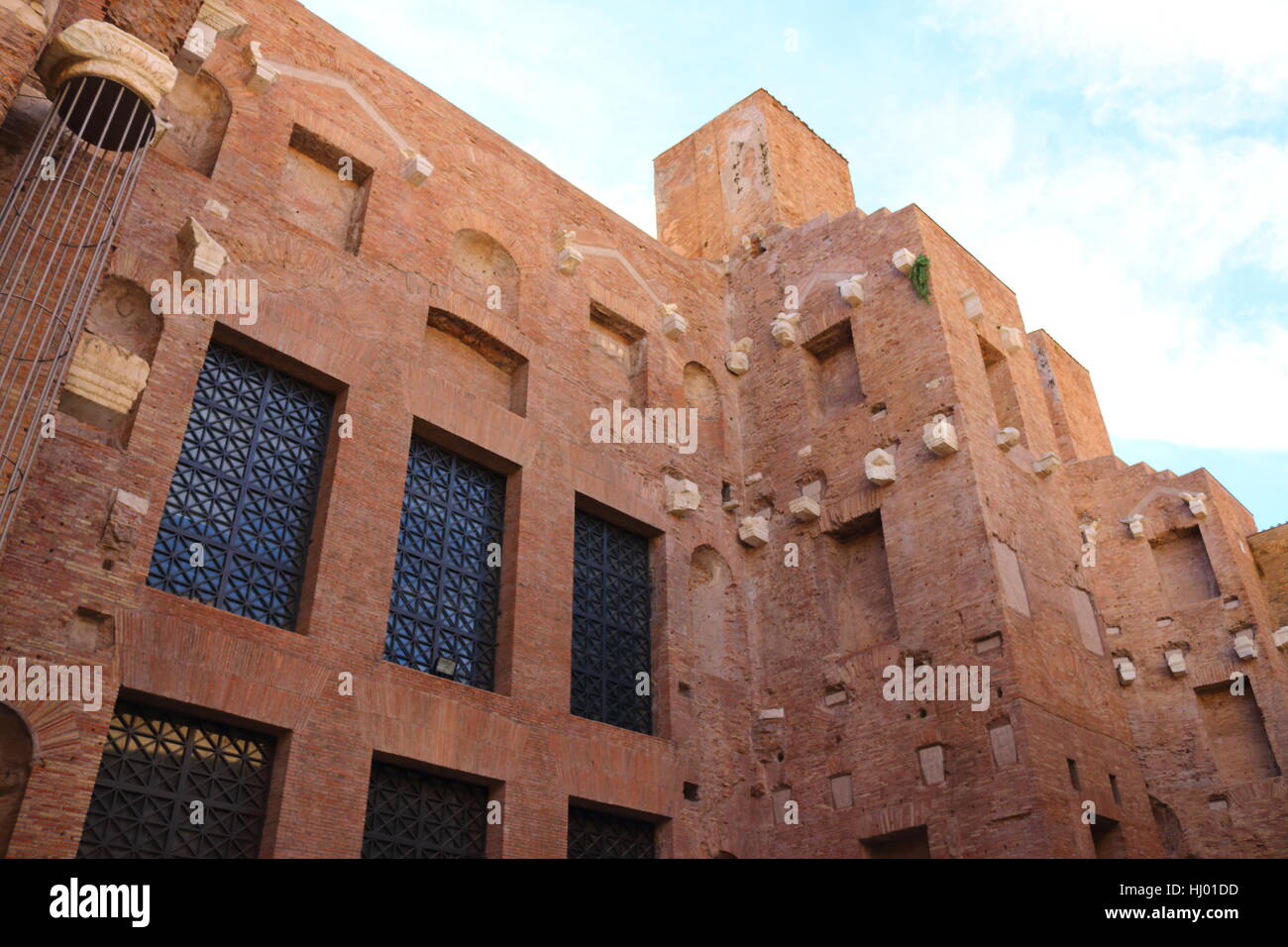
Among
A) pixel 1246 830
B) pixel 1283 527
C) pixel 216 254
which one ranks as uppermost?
pixel 1283 527

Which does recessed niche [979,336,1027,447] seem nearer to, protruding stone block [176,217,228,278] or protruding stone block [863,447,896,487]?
protruding stone block [863,447,896,487]

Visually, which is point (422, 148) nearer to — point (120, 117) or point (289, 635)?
point (120, 117)

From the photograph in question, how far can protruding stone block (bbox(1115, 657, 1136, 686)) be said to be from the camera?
49.6 ft

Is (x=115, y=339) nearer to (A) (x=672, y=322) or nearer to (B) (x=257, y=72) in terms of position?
(B) (x=257, y=72)

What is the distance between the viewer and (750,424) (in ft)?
44.1

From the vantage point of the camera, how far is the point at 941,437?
11008 mm

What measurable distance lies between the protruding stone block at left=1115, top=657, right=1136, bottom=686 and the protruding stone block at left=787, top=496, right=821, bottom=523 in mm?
6005

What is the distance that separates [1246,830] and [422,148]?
12591 mm

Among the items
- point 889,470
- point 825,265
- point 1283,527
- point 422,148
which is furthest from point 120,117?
point 1283,527

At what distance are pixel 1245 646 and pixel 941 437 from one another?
21.7 feet

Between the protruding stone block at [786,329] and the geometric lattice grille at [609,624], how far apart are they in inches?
131

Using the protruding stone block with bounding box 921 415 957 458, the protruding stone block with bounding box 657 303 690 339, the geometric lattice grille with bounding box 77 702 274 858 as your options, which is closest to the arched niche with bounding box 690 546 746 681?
the protruding stone block with bounding box 921 415 957 458

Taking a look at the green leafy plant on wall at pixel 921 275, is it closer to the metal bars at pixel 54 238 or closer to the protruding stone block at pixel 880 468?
the protruding stone block at pixel 880 468

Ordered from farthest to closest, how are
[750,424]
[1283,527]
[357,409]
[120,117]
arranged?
[1283,527] < [750,424] < [357,409] < [120,117]
